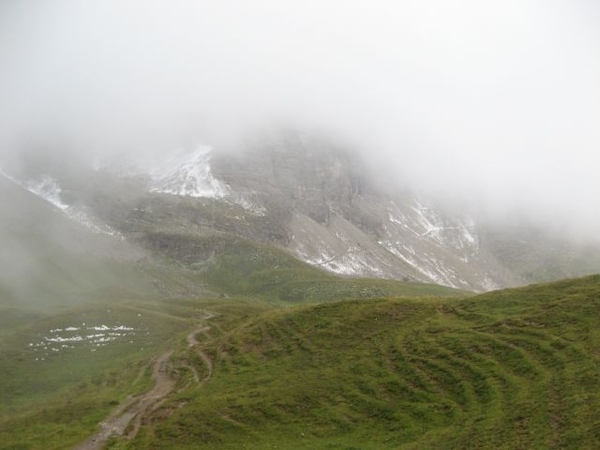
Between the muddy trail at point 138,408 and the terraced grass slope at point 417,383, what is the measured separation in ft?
6.32

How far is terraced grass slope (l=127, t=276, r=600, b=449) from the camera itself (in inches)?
1848

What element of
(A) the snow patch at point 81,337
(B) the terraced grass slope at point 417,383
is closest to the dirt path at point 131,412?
(B) the terraced grass slope at point 417,383

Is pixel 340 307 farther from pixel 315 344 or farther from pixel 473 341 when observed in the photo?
pixel 473 341

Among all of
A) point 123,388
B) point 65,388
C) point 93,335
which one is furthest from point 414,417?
point 93,335

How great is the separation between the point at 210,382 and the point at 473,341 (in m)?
33.6

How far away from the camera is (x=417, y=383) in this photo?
59344mm

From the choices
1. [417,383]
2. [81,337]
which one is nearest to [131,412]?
[417,383]

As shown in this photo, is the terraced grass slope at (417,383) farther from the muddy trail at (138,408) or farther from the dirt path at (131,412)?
the dirt path at (131,412)

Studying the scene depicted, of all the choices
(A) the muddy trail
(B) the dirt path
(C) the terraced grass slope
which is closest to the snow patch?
(A) the muddy trail

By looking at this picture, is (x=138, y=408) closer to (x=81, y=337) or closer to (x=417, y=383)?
(x=417, y=383)

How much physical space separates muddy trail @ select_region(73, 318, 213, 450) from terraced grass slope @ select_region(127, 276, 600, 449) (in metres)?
1.93

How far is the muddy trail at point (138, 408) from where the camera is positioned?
201 feet

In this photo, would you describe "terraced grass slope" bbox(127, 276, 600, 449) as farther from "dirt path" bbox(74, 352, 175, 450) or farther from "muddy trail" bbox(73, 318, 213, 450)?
"dirt path" bbox(74, 352, 175, 450)

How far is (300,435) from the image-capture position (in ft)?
183
